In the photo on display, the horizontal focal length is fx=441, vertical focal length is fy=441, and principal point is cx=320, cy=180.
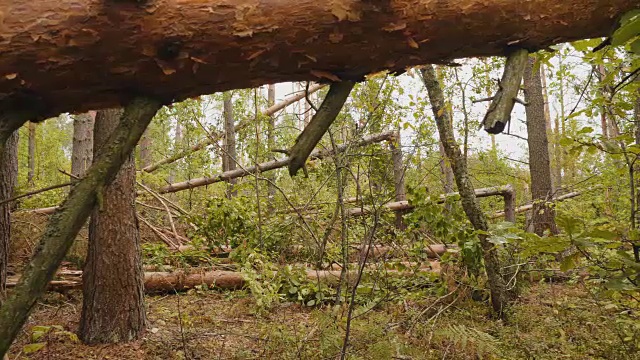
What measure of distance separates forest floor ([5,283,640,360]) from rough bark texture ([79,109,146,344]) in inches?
6.7

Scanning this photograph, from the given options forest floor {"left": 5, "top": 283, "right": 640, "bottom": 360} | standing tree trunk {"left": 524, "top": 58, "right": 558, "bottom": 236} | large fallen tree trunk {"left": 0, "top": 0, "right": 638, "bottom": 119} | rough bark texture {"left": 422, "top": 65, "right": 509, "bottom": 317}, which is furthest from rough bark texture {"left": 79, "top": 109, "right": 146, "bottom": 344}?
standing tree trunk {"left": 524, "top": 58, "right": 558, "bottom": 236}

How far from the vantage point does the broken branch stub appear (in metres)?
1.59

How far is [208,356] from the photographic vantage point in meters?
3.92

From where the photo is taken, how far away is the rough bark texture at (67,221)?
4.15ft

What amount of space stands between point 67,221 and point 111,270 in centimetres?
330

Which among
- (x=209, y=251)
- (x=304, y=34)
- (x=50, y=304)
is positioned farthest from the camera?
(x=209, y=251)

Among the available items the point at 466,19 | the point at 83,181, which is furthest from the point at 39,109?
the point at 466,19

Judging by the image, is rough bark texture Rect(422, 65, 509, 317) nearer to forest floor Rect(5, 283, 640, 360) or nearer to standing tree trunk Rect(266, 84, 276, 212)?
forest floor Rect(5, 283, 640, 360)

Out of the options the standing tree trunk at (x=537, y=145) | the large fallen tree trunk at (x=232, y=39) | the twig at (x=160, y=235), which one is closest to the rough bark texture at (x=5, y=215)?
the large fallen tree trunk at (x=232, y=39)

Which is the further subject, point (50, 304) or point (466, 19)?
point (50, 304)

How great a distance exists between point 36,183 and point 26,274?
34.4 ft

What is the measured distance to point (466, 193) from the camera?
471 centimetres

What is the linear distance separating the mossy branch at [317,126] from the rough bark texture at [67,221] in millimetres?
514

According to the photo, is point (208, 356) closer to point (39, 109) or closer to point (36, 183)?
point (39, 109)
